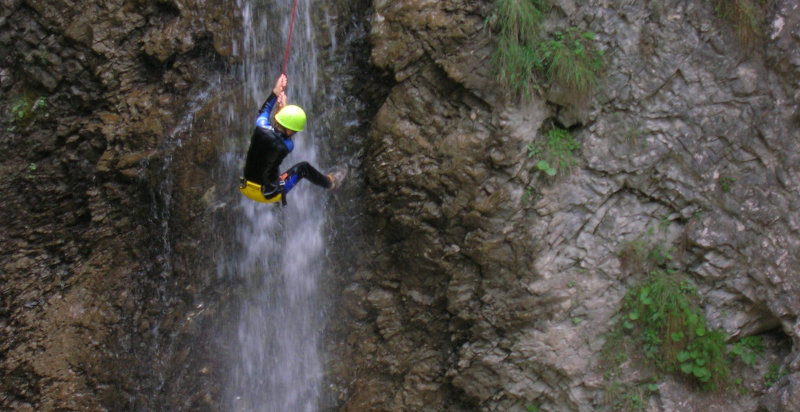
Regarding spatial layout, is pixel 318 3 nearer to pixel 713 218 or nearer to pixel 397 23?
pixel 397 23

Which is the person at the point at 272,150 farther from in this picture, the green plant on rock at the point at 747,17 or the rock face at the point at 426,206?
the green plant on rock at the point at 747,17

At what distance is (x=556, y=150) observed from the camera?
4.51 m

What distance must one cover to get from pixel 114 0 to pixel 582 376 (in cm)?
539

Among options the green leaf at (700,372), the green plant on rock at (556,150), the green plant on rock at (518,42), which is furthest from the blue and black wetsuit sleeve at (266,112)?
the green leaf at (700,372)

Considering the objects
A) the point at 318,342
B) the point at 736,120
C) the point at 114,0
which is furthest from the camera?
the point at 318,342

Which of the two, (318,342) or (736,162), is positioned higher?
(736,162)

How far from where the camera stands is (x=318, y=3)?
17.0ft

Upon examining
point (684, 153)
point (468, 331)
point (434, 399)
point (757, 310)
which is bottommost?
point (434, 399)

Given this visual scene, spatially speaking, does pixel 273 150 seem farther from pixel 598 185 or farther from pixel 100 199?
pixel 598 185

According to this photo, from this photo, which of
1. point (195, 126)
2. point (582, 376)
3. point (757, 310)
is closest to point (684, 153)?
point (757, 310)

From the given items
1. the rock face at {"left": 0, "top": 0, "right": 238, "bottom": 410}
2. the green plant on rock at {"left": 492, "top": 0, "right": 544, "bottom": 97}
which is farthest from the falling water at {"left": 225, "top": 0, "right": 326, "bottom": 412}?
the green plant on rock at {"left": 492, "top": 0, "right": 544, "bottom": 97}

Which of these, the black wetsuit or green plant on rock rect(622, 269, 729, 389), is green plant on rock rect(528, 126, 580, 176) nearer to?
green plant on rock rect(622, 269, 729, 389)

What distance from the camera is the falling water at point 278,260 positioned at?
5.17 m

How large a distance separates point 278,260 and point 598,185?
3087mm
